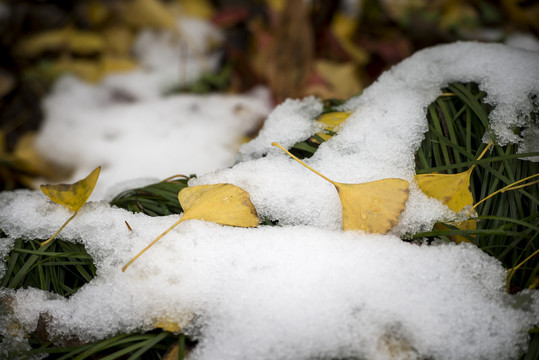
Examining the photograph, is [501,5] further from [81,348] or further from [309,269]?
[81,348]

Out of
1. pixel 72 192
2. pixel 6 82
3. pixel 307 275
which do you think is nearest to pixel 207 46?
pixel 6 82

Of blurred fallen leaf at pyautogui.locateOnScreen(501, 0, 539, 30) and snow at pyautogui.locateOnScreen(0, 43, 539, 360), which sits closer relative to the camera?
snow at pyautogui.locateOnScreen(0, 43, 539, 360)

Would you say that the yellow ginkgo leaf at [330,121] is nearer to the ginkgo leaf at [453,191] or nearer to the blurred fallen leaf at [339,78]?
the ginkgo leaf at [453,191]

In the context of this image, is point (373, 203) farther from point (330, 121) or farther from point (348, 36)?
point (348, 36)

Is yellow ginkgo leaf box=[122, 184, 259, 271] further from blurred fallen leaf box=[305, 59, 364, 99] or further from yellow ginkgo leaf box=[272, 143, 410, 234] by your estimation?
blurred fallen leaf box=[305, 59, 364, 99]

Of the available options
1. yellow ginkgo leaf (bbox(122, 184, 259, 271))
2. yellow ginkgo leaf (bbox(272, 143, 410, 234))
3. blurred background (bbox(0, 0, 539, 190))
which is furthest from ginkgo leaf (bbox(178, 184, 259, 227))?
blurred background (bbox(0, 0, 539, 190))

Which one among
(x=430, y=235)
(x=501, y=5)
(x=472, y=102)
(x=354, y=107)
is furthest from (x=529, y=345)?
(x=501, y=5)
